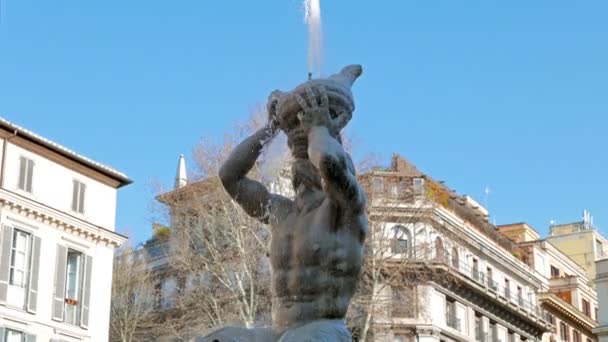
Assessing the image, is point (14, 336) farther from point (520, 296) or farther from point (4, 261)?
point (520, 296)

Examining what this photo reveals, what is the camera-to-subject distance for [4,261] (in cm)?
3416

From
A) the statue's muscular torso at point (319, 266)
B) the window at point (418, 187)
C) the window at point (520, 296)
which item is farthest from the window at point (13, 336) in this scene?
the window at point (520, 296)

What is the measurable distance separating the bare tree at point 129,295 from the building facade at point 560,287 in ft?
92.8

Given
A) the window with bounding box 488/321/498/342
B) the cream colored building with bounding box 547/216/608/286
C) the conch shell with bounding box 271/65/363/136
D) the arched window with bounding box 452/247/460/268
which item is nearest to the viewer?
the conch shell with bounding box 271/65/363/136

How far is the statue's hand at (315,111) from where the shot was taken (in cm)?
704

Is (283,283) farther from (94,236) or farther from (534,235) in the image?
(534,235)

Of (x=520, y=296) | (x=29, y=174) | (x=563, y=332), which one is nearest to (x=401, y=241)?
(x=29, y=174)

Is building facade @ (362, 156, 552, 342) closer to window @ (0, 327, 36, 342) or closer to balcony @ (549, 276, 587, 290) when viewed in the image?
balcony @ (549, 276, 587, 290)

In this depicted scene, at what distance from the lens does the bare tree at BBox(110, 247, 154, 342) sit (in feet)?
140

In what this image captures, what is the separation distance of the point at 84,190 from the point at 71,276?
313cm

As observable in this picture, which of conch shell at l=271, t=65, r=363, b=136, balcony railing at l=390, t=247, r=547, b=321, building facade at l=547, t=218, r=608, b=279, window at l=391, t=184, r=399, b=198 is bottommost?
conch shell at l=271, t=65, r=363, b=136

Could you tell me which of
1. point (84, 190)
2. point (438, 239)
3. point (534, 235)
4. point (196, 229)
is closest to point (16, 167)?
point (84, 190)

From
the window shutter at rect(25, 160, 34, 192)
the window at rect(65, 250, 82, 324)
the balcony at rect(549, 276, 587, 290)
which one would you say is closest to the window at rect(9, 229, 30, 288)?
the window shutter at rect(25, 160, 34, 192)

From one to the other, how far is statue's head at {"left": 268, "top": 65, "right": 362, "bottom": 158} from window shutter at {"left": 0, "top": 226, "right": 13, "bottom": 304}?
2840 centimetres
